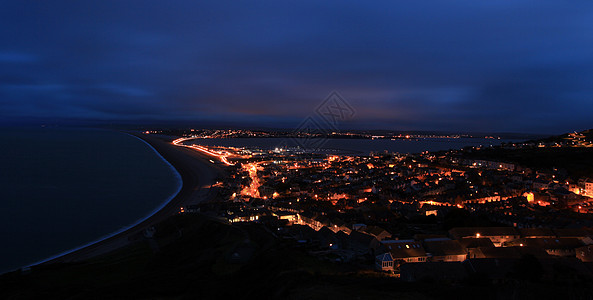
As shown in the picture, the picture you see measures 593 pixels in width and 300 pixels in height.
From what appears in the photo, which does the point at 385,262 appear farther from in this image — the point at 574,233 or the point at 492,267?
the point at 574,233

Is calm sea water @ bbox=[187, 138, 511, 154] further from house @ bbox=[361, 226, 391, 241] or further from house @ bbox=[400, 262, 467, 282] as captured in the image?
house @ bbox=[400, 262, 467, 282]

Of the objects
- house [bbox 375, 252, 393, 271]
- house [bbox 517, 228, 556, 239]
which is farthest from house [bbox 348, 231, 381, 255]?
house [bbox 517, 228, 556, 239]

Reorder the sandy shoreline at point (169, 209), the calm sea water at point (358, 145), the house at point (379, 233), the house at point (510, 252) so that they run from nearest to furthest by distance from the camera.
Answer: the house at point (510, 252) < the house at point (379, 233) < the sandy shoreline at point (169, 209) < the calm sea water at point (358, 145)

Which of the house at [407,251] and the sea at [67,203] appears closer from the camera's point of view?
the house at [407,251]

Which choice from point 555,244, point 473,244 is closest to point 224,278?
point 473,244

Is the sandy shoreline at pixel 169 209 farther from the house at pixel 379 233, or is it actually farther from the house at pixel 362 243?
the house at pixel 379 233

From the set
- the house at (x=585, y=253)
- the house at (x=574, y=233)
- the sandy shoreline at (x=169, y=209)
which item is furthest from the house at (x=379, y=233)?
the sandy shoreline at (x=169, y=209)
